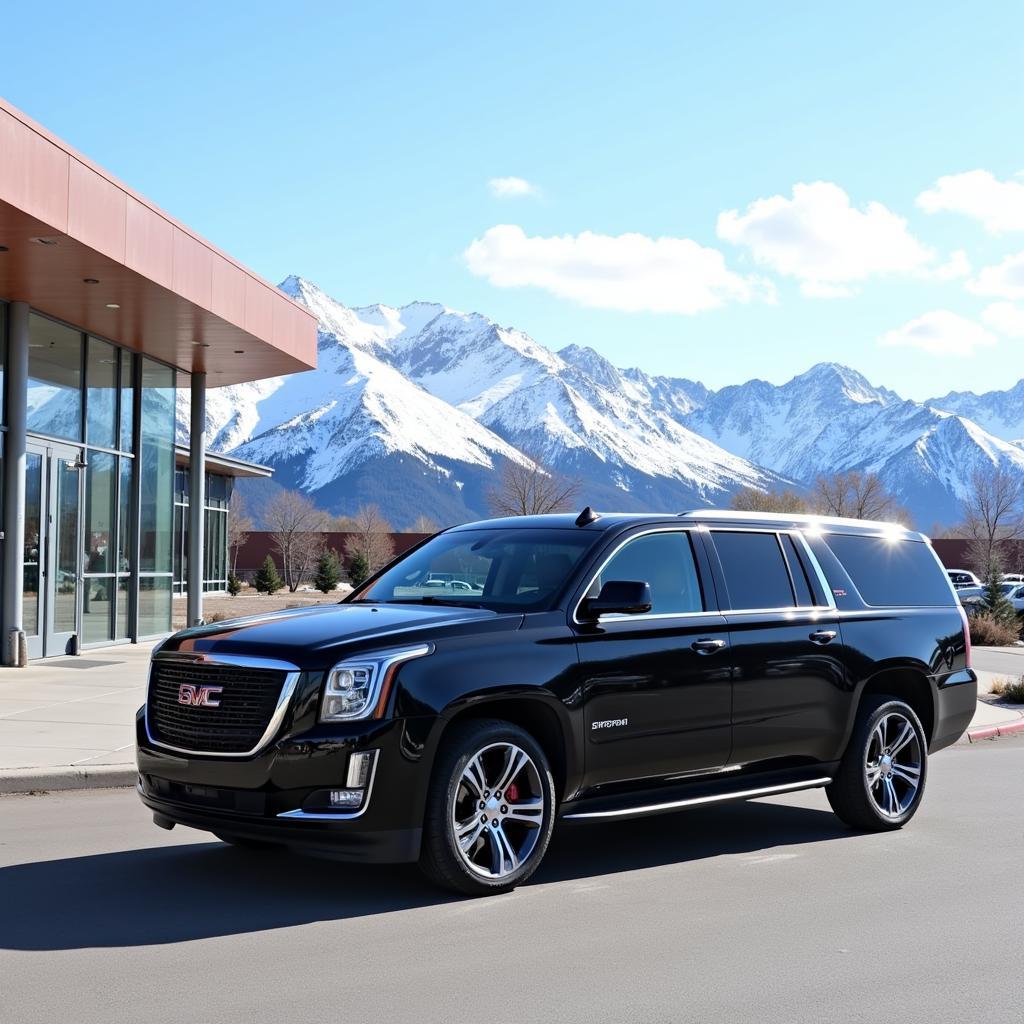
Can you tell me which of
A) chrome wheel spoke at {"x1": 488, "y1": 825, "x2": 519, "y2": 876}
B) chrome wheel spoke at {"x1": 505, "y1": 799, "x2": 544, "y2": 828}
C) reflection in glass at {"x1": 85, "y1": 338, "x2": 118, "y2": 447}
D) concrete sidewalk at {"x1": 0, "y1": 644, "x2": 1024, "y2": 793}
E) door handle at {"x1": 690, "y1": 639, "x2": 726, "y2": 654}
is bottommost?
concrete sidewalk at {"x1": 0, "y1": 644, "x2": 1024, "y2": 793}

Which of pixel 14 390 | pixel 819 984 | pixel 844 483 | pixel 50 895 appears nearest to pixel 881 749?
pixel 819 984

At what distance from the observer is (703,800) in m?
7.60

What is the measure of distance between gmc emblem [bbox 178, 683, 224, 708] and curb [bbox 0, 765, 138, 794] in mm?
3297

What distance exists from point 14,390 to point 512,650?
43.6 feet

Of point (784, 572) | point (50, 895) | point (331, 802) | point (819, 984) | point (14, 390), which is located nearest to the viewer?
point (819, 984)

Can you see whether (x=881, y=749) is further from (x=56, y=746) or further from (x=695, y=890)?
(x=56, y=746)

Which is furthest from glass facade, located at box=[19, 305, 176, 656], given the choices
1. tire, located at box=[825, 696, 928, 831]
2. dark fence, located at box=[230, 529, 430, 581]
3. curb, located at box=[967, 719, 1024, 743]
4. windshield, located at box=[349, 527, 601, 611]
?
dark fence, located at box=[230, 529, 430, 581]

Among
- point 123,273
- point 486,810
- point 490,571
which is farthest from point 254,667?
point 123,273

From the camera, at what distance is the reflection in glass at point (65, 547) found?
65.6ft

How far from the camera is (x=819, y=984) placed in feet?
17.8

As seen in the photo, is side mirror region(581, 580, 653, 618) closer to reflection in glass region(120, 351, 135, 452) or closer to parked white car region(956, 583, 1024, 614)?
reflection in glass region(120, 351, 135, 452)

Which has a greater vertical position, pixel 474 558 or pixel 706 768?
pixel 474 558

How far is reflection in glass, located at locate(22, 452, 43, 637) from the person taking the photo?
19.1 meters

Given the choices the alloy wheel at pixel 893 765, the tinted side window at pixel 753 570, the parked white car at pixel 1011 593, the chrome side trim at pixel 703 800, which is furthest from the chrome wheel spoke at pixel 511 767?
the parked white car at pixel 1011 593
